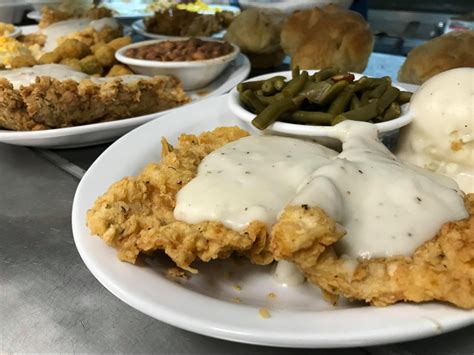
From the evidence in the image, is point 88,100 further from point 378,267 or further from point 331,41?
point 378,267

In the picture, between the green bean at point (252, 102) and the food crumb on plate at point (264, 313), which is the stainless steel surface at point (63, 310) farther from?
the green bean at point (252, 102)

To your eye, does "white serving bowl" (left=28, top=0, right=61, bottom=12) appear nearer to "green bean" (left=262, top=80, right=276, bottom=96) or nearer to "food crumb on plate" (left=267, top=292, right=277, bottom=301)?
"green bean" (left=262, top=80, right=276, bottom=96)

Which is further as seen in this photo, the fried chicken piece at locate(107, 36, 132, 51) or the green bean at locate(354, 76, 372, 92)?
the fried chicken piece at locate(107, 36, 132, 51)

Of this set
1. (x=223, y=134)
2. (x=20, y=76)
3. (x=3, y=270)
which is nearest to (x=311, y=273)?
(x=223, y=134)

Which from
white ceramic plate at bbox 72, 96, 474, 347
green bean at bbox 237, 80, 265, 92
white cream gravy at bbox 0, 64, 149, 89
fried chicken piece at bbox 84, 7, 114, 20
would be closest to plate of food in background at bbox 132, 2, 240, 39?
fried chicken piece at bbox 84, 7, 114, 20

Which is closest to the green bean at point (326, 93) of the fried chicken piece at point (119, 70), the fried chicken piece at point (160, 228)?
the fried chicken piece at point (160, 228)

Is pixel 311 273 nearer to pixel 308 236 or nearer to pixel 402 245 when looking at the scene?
pixel 308 236

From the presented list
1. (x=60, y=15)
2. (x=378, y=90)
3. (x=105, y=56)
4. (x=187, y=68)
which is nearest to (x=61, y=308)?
(x=378, y=90)
